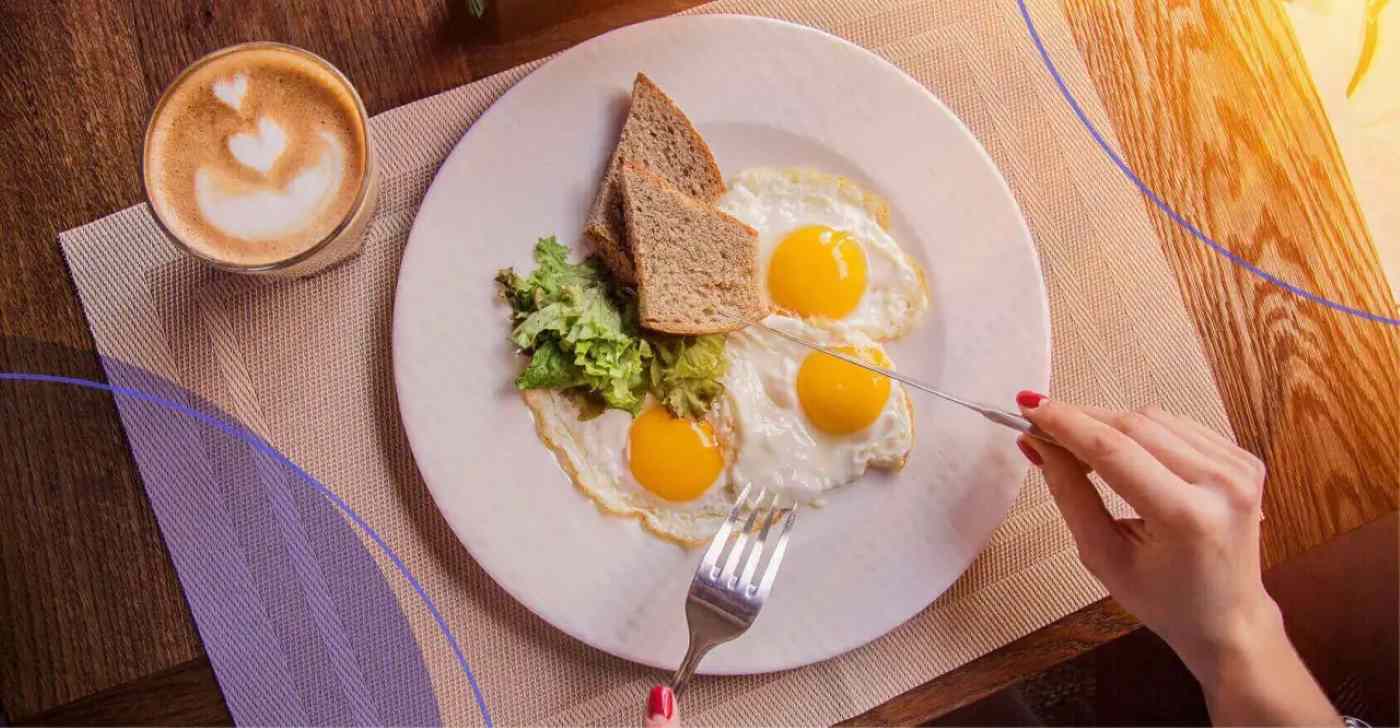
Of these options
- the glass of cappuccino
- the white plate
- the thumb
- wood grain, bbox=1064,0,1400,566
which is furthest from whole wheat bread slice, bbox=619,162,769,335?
wood grain, bbox=1064,0,1400,566

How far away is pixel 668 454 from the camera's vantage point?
1.95 metres

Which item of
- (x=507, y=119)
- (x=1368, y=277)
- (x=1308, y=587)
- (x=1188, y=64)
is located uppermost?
(x=507, y=119)

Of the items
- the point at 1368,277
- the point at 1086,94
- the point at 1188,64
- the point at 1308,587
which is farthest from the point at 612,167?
the point at 1308,587

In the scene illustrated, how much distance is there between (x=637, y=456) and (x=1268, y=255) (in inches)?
60.9

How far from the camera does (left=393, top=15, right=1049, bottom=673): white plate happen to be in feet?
6.25

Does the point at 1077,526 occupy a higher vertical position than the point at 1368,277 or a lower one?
lower

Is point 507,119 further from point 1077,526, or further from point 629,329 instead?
point 1077,526

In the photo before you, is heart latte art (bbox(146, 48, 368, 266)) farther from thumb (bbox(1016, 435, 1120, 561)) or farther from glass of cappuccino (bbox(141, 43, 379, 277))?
thumb (bbox(1016, 435, 1120, 561))

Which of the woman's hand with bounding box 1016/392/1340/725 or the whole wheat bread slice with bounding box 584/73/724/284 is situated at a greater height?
the whole wheat bread slice with bounding box 584/73/724/284

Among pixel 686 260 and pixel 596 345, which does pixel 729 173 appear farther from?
pixel 596 345

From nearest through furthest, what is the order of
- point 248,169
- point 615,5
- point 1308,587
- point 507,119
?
point 248,169
point 507,119
point 615,5
point 1308,587

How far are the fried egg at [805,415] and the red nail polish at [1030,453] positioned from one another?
23 cm

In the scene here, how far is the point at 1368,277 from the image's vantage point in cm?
213

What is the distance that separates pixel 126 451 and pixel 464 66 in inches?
43.4
